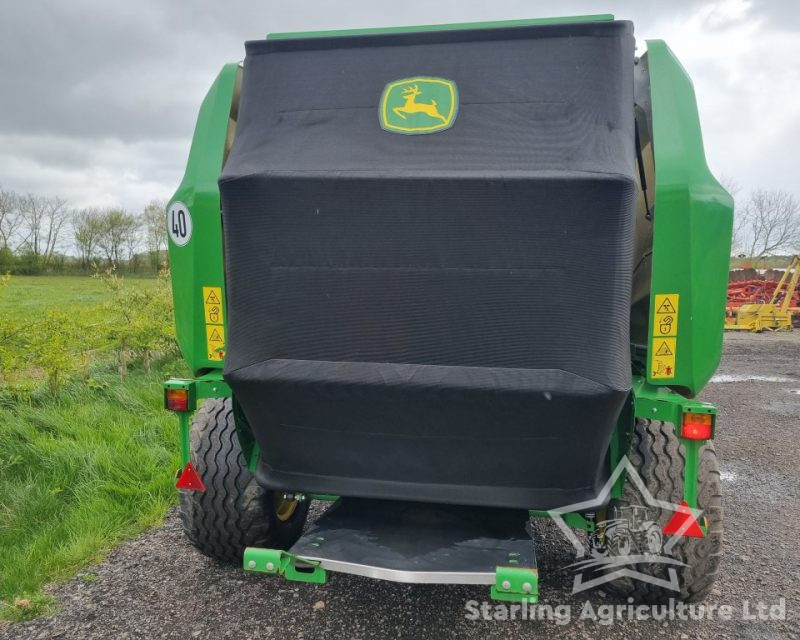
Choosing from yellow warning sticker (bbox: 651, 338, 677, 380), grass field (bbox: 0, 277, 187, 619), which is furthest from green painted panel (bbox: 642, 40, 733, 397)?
grass field (bbox: 0, 277, 187, 619)

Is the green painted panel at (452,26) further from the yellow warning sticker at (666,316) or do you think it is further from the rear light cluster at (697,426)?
the rear light cluster at (697,426)

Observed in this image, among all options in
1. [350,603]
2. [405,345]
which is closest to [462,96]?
[405,345]

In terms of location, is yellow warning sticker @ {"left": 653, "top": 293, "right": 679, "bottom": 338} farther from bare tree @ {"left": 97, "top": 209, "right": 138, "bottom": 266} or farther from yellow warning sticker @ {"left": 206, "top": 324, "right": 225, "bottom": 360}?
bare tree @ {"left": 97, "top": 209, "right": 138, "bottom": 266}

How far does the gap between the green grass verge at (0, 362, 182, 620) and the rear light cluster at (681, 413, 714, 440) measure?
113 inches

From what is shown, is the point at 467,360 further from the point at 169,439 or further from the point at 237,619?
the point at 169,439

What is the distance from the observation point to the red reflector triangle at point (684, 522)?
7.56 feet

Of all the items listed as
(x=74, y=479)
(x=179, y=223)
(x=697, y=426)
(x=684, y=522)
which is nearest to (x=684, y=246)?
(x=697, y=426)

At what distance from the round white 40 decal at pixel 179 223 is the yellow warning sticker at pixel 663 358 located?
6.46 feet

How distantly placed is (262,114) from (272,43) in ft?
0.90

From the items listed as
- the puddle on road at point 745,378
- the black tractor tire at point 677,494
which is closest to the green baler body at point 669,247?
the black tractor tire at point 677,494

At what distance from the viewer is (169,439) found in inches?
189

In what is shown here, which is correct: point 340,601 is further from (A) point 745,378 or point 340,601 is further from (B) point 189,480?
(A) point 745,378

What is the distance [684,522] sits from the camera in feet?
7.59

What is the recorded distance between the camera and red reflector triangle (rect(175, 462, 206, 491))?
8.75ft
